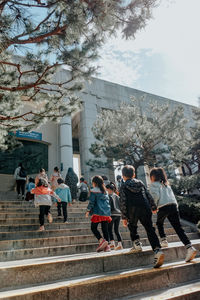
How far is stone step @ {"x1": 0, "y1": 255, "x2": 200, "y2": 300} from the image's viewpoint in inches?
73.9

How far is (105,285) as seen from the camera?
6.97 feet

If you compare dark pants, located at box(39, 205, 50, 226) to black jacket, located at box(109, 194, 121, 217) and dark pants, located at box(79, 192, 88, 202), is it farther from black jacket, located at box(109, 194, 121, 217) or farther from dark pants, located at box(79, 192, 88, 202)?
dark pants, located at box(79, 192, 88, 202)

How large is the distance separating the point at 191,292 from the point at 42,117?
5.66 meters

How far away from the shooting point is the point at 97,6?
4004 millimetres

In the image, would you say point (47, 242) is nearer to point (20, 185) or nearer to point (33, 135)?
point (20, 185)

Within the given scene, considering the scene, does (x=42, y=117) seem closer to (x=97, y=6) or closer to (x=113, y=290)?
(x=97, y=6)

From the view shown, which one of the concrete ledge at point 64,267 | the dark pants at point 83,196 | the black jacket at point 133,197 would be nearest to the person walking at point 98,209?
the black jacket at point 133,197

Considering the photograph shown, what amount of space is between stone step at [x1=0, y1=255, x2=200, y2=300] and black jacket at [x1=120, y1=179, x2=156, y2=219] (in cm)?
77

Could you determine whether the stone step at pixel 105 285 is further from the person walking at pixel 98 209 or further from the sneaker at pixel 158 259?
the person walking at pixel 98 209

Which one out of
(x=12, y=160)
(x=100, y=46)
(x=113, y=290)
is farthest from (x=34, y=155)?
(x=113, y=290)

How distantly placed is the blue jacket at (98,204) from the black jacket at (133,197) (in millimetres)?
874

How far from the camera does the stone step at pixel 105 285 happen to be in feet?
6.15

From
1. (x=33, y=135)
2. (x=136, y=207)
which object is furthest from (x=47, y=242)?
(x=33, y=135)

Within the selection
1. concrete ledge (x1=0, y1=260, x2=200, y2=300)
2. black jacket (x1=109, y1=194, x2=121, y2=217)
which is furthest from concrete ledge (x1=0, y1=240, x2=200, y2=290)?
black jacket (x1=109, y1=194, x2=121, y2=217)
